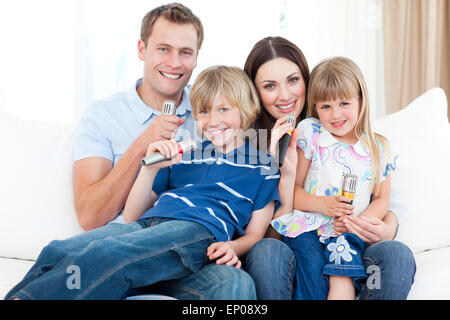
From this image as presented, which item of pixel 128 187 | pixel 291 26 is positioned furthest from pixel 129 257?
pixel 291 26

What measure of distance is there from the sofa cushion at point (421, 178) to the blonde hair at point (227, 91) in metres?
0.47

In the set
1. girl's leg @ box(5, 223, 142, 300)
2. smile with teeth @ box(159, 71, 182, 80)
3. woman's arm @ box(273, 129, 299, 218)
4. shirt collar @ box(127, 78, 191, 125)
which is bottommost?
girl's leg @ box(5, 223, 142, 300)

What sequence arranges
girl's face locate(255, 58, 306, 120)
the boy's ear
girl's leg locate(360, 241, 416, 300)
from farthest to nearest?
the boy's ear, girl's face locate(255, 58, 306, 120), girl's leg locate(360, 241, 416, 300)

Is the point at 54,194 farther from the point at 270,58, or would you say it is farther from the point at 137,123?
the point at 270,58

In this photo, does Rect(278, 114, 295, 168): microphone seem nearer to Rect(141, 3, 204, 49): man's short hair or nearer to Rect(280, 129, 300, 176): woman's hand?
Rect(280, 129, 300, 176): woman's hand

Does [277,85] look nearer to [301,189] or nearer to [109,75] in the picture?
[301,189]

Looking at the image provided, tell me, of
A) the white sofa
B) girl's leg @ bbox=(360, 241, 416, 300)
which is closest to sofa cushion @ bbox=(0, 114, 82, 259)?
the white sofa

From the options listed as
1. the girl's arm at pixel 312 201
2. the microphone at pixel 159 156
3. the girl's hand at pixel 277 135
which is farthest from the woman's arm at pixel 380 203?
the microphone at pixel 159 156

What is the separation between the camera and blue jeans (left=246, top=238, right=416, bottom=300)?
1.13 m

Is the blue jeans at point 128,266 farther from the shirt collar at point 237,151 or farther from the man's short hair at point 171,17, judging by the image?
the man's short hair at point 171,17

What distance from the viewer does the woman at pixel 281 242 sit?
3.76 ft

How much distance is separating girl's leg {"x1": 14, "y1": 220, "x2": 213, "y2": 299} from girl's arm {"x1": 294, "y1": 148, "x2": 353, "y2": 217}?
327 millimetres

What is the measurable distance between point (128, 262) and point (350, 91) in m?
0.79

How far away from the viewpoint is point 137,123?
156 cm
